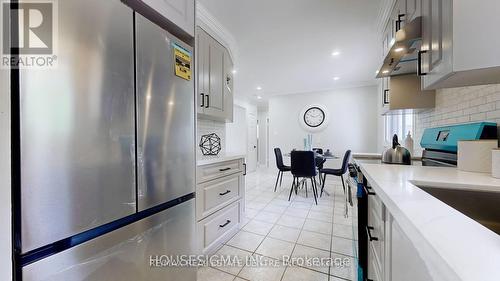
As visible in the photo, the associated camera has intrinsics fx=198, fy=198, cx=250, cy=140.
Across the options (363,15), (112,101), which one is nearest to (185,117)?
(112,101)

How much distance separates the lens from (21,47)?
59cm

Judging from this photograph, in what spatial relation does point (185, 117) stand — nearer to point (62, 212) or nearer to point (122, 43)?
point (122, 43)

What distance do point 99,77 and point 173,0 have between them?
67cm

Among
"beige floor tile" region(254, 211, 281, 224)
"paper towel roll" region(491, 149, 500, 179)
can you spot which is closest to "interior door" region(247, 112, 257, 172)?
"beige floor tile" region(254, 211, 281, 224)

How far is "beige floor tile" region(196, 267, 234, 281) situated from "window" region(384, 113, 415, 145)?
290cm

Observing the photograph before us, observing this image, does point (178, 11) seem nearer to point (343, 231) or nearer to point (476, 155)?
point (476, 155)

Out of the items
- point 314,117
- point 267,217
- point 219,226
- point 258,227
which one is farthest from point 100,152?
point 314,117

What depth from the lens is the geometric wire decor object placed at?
249 centimetres

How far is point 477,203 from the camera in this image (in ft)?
2.92

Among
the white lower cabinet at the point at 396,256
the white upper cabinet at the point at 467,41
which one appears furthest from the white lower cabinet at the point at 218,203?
the white upper cabinet at the point at 467,41

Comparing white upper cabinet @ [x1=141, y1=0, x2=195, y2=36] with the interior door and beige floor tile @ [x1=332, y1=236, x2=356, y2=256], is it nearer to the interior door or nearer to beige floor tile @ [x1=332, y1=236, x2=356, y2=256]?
beige floor tile @ [x1=332, y1=236, x2=356, y2=256]

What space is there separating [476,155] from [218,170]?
1781mm

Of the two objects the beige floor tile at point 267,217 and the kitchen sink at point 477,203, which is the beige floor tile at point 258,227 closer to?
the beige floor tile at point 267,217

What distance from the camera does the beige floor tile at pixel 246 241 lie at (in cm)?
201
